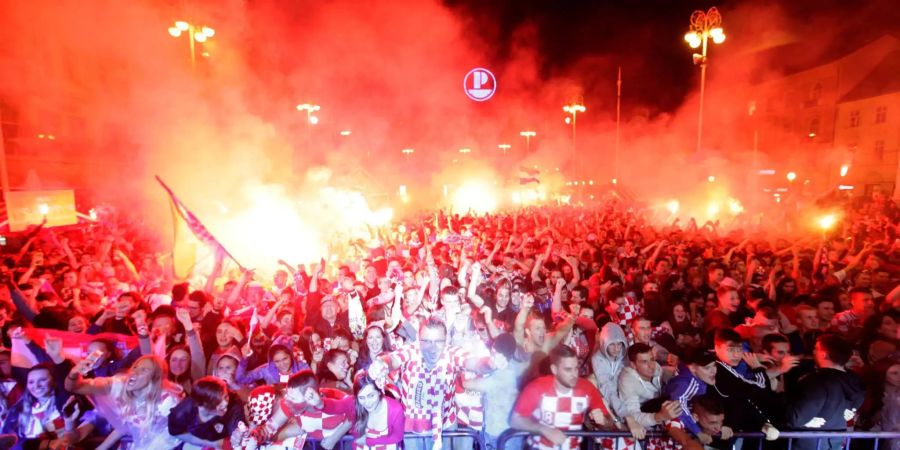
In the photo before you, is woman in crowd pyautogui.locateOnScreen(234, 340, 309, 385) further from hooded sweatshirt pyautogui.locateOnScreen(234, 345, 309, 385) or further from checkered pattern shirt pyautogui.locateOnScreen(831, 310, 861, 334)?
checkered pattern shirt pyautogui.locateOnScreen(831, 310, 861, 334)

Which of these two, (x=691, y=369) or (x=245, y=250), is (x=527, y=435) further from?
(x=245, y=250)

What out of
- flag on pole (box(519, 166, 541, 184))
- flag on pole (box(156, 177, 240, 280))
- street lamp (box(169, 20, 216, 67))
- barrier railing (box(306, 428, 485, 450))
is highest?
street lamp (box(169, 20, 216, 67))

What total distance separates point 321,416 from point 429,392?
681 millimetres

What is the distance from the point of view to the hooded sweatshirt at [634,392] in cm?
299

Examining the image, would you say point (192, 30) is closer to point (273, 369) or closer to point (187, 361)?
point (187, 361)

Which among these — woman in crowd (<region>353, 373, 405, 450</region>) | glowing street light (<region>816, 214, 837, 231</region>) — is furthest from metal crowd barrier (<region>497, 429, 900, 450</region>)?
glowing street light (<region>816, 214, 837, 231</region>)

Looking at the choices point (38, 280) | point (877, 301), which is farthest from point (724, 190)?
point (38, 280)

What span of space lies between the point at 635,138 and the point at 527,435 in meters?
21.2

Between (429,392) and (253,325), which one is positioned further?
(253,325)

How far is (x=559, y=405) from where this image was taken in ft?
9.47

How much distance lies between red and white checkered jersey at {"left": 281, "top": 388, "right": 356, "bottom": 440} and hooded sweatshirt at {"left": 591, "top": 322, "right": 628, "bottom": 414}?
5.51 ft

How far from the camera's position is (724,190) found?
19.7 m

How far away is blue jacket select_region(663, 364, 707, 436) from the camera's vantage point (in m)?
2.83

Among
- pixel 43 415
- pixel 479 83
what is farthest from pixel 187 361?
pixel 479 83
